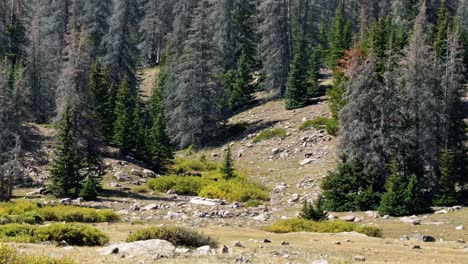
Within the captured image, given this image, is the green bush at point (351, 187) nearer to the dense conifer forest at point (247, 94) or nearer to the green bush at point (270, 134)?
the dense conifer forest at point (247, 94)

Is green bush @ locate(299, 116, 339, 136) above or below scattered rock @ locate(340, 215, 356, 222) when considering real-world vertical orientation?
above

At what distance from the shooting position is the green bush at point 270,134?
2042 inches

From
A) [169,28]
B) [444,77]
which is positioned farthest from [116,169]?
[169,28]

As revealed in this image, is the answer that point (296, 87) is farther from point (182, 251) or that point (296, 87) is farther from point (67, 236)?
point (182, 251)

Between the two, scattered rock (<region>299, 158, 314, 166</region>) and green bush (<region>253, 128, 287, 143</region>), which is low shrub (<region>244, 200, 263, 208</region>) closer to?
scattered rock (<region>299, 158, 314, 166</region>)

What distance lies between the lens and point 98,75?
4878 centimetres

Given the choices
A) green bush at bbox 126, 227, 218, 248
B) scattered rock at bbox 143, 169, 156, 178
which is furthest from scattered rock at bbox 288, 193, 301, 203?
green bush at bbox 126, 227, 218, 248

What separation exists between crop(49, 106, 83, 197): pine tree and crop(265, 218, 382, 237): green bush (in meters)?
15.0

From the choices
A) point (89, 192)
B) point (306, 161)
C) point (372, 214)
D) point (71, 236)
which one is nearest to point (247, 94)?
point (306, 161)

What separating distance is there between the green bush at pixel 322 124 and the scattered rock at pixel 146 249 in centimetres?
3306

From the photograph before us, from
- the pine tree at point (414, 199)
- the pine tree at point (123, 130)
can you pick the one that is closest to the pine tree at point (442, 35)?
the pine tree at point (414, 199)

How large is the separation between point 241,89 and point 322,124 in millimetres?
16013

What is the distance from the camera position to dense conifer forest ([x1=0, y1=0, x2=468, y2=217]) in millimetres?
35594

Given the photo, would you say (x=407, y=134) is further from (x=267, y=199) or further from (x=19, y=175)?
(x=19, y=175)
